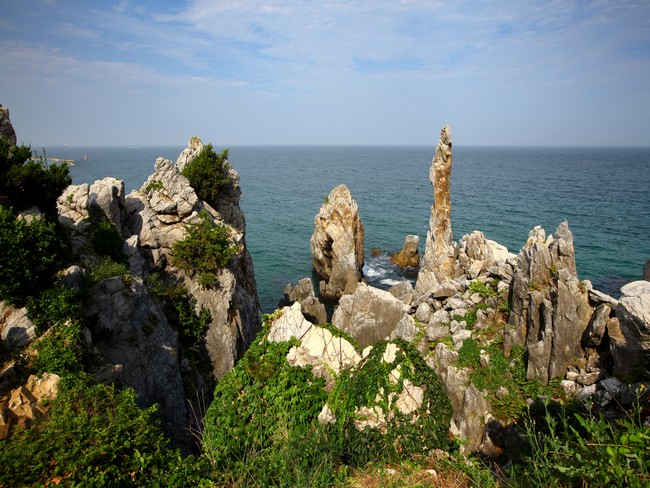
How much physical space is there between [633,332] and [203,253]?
20.7 metres

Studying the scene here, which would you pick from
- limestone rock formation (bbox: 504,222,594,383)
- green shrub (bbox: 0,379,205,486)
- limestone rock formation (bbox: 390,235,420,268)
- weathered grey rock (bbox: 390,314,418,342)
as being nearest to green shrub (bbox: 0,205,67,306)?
green shrub (bbox: 0,379,205,486)

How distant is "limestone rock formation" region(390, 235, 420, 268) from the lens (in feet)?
163

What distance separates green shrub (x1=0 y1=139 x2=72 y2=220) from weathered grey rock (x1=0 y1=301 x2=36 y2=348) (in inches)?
211

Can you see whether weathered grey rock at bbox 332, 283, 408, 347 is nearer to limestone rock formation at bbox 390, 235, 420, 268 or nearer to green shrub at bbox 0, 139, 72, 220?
green shrub at bbox 0, 139, 72, 220

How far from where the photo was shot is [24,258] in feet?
40.3

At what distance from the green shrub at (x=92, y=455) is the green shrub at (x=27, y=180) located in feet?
37.2

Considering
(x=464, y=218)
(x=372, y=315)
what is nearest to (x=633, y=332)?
(x=372, y=315)

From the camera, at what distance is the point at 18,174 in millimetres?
15906

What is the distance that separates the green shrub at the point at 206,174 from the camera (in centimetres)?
2686

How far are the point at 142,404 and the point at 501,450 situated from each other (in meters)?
14.1

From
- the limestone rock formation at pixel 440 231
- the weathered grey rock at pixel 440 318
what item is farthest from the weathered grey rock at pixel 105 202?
the limestone rock formation at pixel 440 231

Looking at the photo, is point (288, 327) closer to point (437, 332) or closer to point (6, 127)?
point (437, 332)

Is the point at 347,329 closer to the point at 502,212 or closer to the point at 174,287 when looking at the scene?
the point at 174,287

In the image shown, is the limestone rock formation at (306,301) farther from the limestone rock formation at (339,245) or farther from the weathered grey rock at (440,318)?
the weathered grey rock at (440,318)
